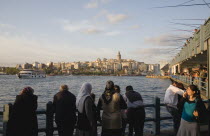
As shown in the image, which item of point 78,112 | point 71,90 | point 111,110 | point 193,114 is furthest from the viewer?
point 71,90

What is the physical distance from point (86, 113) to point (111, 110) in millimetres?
557

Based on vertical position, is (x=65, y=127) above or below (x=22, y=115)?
→ below

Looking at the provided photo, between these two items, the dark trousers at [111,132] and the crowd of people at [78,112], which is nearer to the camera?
the crowd of people at [78,112]

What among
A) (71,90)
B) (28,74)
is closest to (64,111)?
(71,90)

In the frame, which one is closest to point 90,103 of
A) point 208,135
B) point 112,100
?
point 112,100

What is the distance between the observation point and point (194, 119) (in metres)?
4.40

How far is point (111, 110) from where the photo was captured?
4.73 m

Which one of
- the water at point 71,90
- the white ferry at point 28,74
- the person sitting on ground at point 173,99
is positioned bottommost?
the water at point 71,90

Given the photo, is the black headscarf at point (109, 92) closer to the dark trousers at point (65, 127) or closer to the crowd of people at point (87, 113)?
the crowd of people at point (87, 113)

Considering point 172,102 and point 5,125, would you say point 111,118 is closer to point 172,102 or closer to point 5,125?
point 172,102

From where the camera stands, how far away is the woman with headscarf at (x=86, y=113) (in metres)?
4.63

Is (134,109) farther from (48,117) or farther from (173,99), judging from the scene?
(48,117)

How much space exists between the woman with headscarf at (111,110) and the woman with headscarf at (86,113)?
0.27m

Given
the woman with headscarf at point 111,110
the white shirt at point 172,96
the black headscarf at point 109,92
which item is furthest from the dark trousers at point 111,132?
the white shirt at point 172,96
